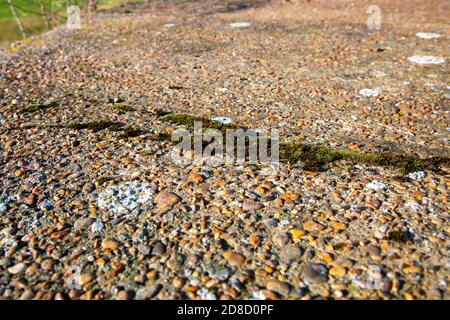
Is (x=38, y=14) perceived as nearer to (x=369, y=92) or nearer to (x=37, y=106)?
(x=37, y=106)

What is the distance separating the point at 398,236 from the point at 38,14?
491 inches

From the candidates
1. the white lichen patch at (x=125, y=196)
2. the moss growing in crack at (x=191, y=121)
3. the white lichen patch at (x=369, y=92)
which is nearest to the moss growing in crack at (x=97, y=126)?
the moss growing in crack at (x=191, y=121)

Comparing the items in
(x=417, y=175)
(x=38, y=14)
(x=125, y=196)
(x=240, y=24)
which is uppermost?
(x=38, y=14)

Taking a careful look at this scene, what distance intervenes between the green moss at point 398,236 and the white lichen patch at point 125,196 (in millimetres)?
2059

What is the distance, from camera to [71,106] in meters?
6.07

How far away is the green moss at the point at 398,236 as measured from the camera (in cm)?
330

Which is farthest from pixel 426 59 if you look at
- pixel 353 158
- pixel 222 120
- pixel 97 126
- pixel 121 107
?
pixel 97 126

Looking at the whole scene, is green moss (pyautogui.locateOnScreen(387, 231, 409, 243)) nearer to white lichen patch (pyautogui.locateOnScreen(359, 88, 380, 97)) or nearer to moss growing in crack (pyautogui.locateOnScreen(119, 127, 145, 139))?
moss growing in crack (pyautogui.locateOnScreen(119, 127, 145, 139))

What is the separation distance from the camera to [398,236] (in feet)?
10.9

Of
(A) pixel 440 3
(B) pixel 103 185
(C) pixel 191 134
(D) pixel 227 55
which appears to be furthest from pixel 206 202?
(A) pixel 440 3

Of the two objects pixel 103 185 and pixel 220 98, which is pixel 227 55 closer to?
pixel 220 98

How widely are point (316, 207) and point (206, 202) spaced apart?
960 millimetres

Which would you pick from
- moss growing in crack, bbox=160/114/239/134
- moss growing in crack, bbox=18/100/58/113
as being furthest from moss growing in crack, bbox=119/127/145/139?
moss growing in crack, bbox=18/100/58/113
